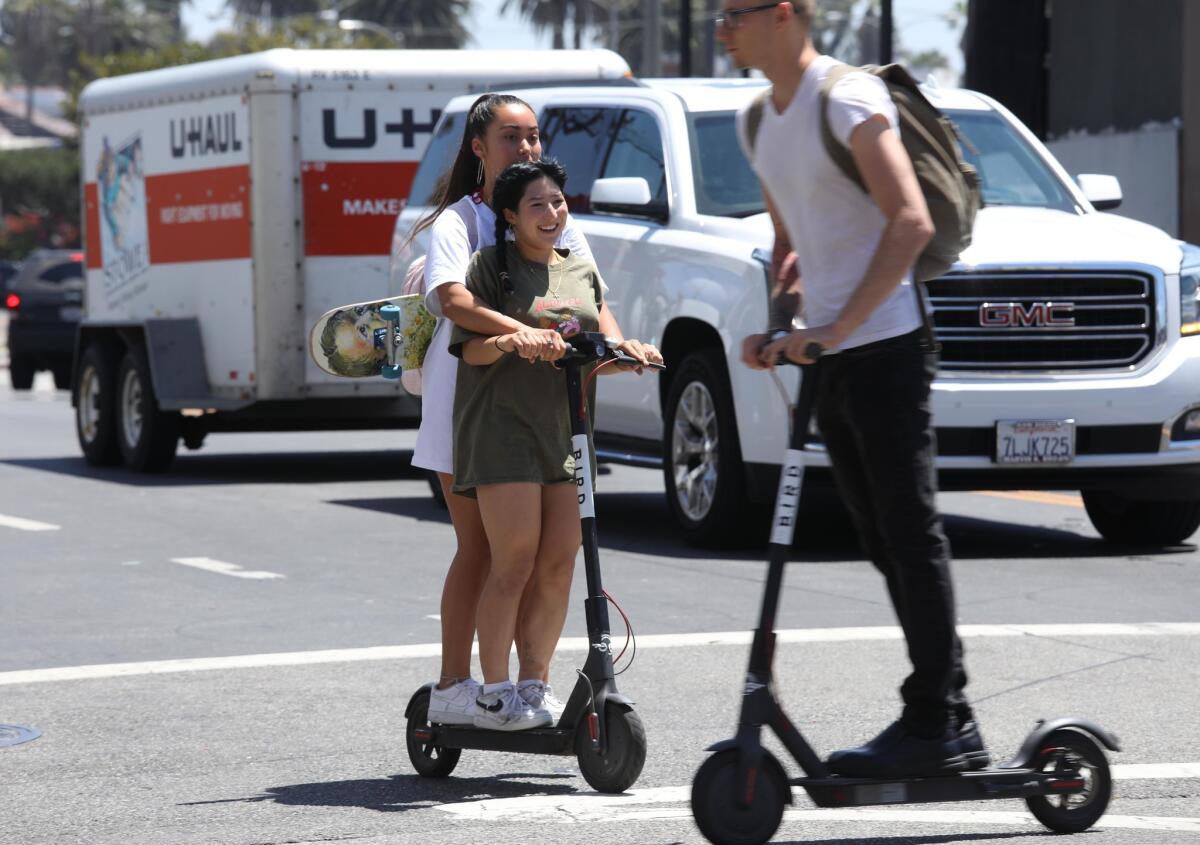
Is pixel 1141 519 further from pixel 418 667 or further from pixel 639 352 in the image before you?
pixel 639 352

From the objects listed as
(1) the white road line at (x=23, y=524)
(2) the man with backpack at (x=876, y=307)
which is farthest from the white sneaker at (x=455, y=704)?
(1) the white road line at (x=23, y=524)

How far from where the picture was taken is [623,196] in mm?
10562

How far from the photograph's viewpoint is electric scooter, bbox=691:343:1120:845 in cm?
476

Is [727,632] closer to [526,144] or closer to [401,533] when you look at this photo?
[526,144]

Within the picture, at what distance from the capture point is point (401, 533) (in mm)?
11531

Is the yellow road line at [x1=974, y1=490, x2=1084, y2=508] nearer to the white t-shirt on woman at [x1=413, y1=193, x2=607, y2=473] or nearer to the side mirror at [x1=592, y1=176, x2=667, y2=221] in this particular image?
the side mirror at [x1=592, y1=176, x2=667, y2=221]

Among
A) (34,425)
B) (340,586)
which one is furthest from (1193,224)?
(340,586)

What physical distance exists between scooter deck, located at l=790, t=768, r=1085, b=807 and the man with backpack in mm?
37

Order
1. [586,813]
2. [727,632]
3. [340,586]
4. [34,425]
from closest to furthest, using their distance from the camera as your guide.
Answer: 1. [586,813]
2. [727,632]
3. [340,586]
4. [34,425]

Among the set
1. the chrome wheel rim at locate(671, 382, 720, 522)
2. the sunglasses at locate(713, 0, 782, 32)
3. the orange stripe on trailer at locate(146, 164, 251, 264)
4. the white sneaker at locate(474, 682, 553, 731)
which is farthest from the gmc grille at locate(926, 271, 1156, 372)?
the orange stripe on trailer at locate(146, 164, 251, 264)

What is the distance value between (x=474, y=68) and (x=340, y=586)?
6.17m

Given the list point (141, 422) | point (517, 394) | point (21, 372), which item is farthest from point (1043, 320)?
point (21, 372)

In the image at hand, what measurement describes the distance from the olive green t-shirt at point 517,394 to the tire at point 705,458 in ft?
14.7

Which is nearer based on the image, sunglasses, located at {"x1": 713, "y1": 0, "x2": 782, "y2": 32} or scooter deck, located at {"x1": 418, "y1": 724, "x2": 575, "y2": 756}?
sunglasses, located at {"x1": 713, "y1": 0, "x2": 782, "y2": 32}
